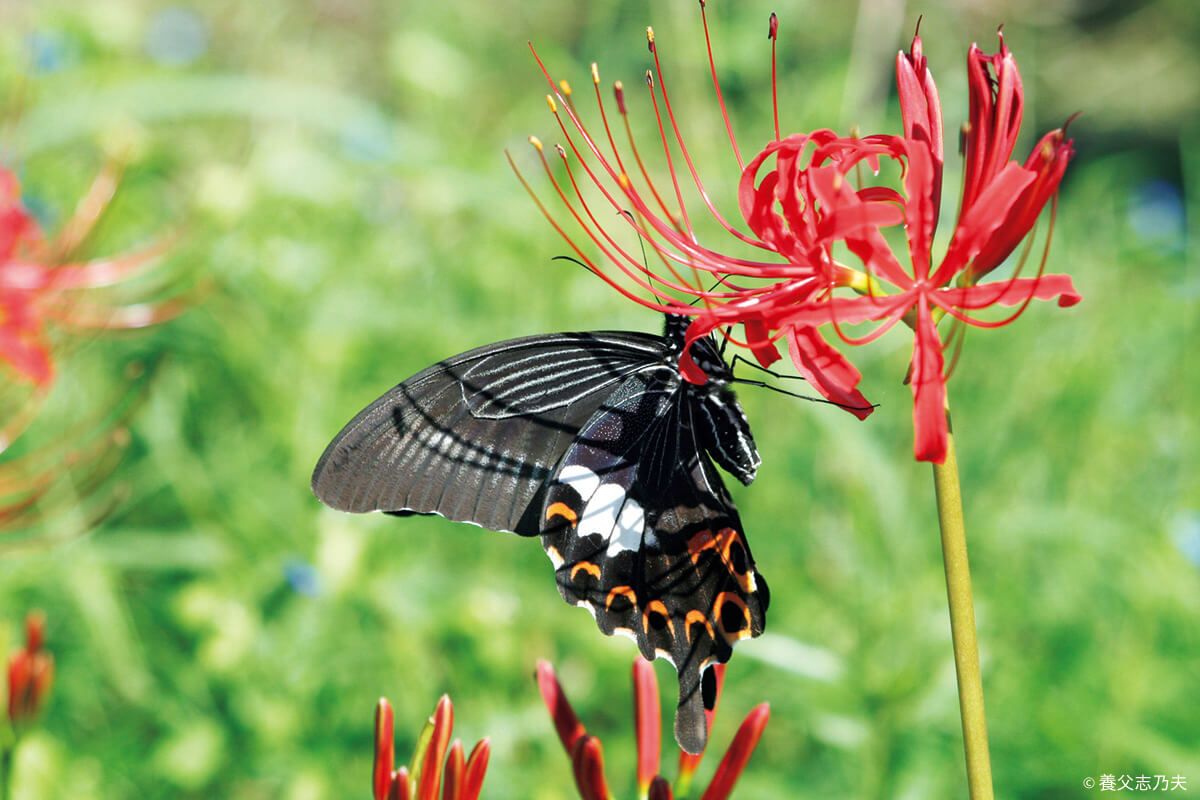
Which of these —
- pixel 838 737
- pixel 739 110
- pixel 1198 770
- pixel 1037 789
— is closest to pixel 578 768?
pixel 838 737

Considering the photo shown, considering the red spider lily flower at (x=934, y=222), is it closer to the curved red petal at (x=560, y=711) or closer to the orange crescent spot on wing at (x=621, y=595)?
the curved red petal at (x=560, y=711)

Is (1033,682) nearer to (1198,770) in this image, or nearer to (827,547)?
(1198,770)

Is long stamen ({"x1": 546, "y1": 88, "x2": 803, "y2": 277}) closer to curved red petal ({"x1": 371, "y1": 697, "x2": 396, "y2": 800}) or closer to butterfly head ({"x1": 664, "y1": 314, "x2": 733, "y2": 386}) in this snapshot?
butterfly head ({"x1": 664, "y1": 314, "x2": 733, "y2": 386})

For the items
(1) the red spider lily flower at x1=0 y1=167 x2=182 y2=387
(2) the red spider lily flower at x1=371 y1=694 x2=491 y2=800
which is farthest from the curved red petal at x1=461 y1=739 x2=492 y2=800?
(1) the red spider lily flower at x1=0 y1=167 x2=182 y2=387

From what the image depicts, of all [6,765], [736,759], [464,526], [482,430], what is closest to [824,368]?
[736,759]

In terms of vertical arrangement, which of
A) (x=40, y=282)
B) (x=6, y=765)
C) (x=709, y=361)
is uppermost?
(x=40, y=282)

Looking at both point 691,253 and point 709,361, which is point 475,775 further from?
point 709,361
